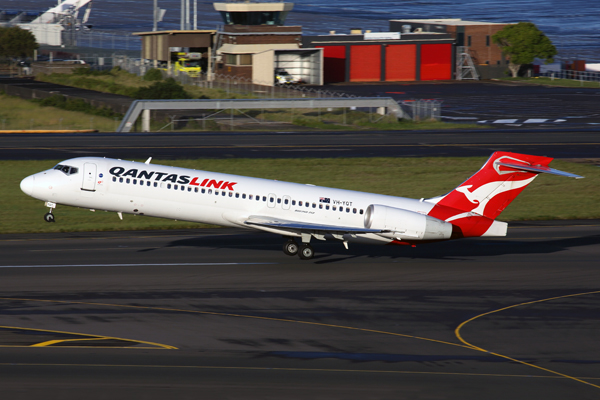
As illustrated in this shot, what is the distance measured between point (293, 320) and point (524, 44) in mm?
105883

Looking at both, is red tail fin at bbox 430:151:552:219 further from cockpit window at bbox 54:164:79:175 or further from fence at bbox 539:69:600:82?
fence at bbox 539:69:600:82

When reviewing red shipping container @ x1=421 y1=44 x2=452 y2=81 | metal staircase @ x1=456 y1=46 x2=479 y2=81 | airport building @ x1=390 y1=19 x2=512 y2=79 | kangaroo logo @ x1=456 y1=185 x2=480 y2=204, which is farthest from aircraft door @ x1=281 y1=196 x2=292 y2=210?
airport building @ x1=390 y1=19 x2=512 y2=79

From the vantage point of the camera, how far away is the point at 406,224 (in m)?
28.7

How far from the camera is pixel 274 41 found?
10862 centimetres

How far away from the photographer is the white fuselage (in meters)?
29.1

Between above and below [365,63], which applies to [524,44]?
above

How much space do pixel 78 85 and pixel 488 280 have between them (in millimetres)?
89659

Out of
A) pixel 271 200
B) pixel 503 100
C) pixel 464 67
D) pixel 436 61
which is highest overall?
pixel 436 61

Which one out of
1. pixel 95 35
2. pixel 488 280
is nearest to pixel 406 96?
pixel 488 280

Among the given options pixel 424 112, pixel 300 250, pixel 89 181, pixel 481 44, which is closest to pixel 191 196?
pixel 89 181

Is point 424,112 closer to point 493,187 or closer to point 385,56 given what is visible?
point 385,56

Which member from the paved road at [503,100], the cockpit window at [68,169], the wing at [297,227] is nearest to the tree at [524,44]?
the paved road at [503,100]

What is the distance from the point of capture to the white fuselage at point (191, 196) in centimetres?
2911

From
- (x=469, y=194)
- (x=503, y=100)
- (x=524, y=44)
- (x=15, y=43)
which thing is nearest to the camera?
(x=469, y=194)
